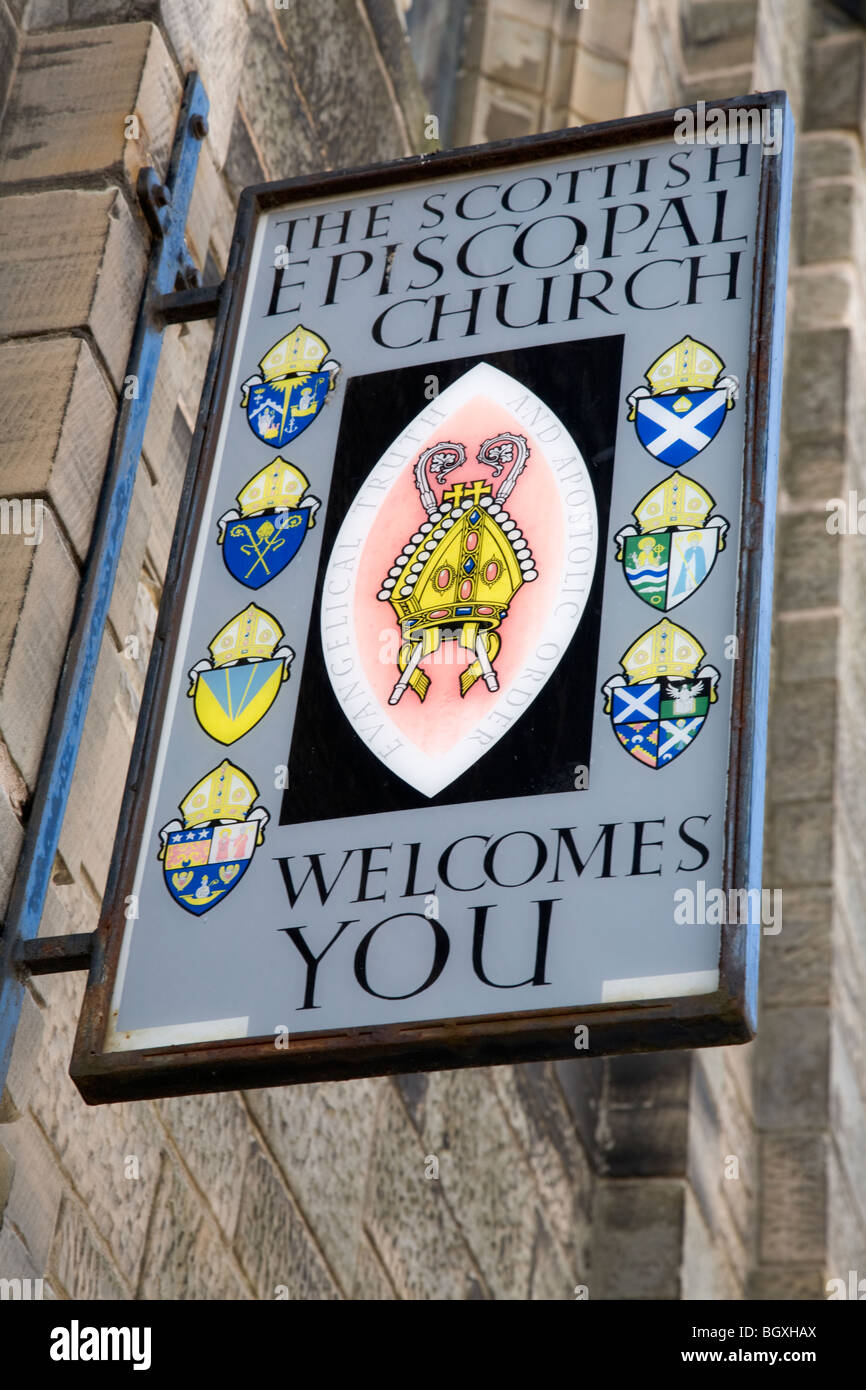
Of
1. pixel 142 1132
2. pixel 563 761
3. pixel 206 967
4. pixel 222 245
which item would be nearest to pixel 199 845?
pixel 206 967

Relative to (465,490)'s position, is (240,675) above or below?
below

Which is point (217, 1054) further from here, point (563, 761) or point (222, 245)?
point (222, 245)

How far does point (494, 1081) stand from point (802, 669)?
3046 mm

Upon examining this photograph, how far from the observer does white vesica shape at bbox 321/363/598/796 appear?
3.67m

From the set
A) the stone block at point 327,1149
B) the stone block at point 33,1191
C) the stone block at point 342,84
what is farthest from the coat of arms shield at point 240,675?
the stone block at point 342,84

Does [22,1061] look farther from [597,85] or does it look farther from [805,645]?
[805,645]

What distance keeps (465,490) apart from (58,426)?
2.53 feet

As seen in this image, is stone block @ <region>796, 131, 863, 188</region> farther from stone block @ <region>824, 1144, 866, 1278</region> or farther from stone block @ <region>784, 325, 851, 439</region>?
stone block @ <region>824, 1144, 866, 1278</region>

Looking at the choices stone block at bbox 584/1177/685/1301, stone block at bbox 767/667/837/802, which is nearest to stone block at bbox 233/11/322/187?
stone block at bbox 584/1177/685/1301

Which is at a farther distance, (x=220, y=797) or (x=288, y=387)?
(x=288, y=387)

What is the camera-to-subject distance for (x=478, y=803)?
3.54 m

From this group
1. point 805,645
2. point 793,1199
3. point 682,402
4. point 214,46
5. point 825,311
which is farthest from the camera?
point 825,311

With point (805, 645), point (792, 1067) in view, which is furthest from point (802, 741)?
point (792, 1067)

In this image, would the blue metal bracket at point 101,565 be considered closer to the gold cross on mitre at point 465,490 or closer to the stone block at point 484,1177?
the gold cross on mitre at point 465,490
